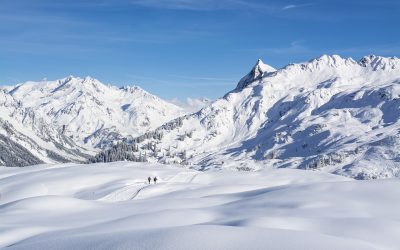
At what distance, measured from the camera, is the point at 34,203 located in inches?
1709

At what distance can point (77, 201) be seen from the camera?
4531 cm

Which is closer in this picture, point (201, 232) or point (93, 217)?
point (201, 232)

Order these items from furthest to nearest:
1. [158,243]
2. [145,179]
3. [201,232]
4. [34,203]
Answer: [145,179]
[34,203]
[201,232]
[158,243]

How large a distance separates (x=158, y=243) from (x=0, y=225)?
1911cm

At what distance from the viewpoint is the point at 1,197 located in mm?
72250

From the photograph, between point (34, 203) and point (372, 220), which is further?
point (34, 203)

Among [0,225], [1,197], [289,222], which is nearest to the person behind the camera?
[289,222]

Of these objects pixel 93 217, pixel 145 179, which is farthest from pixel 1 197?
pixel 93 217

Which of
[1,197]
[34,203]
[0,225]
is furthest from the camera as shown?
[1,197]

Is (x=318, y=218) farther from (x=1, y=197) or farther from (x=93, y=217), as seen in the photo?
(x=1, y=197)

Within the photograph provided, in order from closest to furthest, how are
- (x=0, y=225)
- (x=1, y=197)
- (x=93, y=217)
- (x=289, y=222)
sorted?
1. (x=289, y=222)
2. (x=0, y=225)
3. (x=93, y=217)
4. (x=1, y=197)

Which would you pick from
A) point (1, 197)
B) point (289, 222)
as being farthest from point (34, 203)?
point (1, 197)

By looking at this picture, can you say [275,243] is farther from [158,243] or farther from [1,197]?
[1,197]

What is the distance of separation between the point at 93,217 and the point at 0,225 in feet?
22.4
